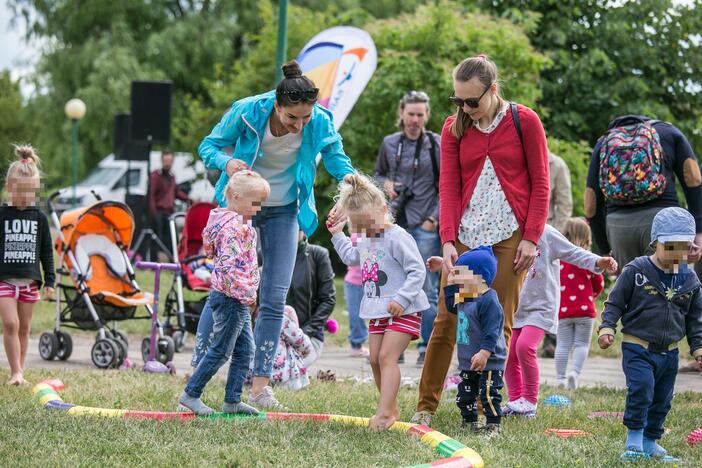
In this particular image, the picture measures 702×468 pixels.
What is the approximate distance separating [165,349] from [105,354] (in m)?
0.49

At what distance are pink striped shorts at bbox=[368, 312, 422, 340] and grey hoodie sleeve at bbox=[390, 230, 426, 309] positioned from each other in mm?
129

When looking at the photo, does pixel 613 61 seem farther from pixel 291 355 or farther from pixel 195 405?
pixel 195 405

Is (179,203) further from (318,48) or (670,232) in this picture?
(670,232)

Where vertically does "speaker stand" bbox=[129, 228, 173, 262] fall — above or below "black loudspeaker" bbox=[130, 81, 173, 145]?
below

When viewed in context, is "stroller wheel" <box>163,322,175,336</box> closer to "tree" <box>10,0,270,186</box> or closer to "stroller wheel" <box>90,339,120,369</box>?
"stroller wheel" <box>90,339,120,369</box>

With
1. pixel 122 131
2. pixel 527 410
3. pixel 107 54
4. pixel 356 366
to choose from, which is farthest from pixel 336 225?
pixel 107 54

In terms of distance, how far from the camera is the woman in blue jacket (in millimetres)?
6148

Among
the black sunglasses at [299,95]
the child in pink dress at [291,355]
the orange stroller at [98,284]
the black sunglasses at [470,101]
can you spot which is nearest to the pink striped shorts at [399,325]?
the black sunglasses at [470,101]

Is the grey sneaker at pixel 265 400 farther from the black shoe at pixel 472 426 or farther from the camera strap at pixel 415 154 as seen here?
the camera strap at pixel 415 154

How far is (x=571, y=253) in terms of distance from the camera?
256 inches

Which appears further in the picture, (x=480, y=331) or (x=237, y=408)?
(x=237, y=408)

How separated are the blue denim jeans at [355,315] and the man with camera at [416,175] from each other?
0.93 metres

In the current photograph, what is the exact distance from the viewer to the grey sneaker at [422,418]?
607 cm

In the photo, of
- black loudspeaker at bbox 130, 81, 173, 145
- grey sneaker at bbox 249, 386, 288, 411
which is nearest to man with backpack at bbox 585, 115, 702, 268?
grey sneaker at bbox 249, 386, 288, 411
